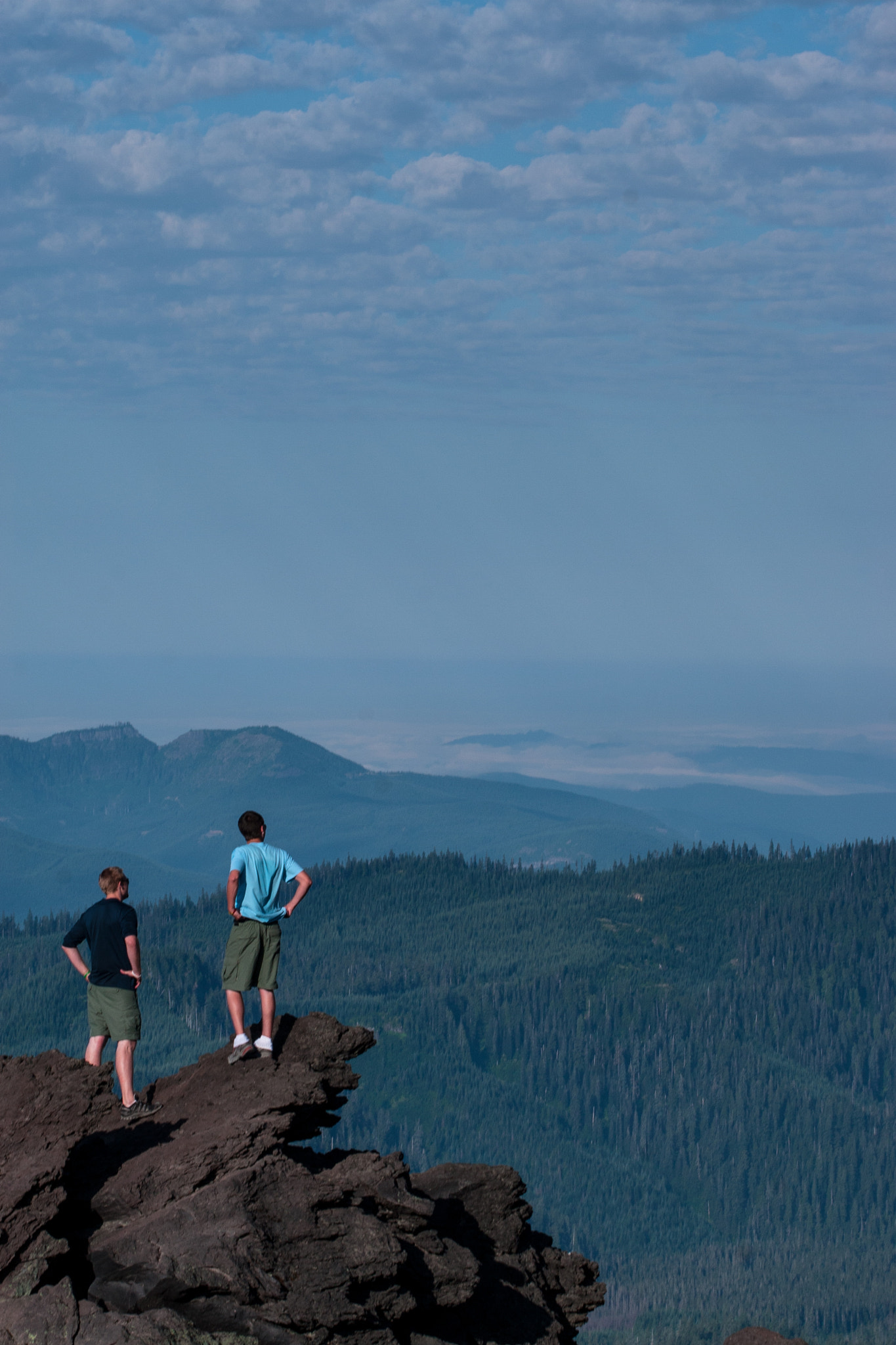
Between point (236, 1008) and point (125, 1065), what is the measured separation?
3751 mm

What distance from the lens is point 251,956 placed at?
45.2 metres

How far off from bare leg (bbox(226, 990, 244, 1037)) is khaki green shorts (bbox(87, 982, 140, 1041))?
2840 mm

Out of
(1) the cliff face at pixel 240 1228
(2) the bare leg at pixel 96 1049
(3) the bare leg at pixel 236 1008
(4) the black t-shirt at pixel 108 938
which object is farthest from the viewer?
(3) the bare leg at pixel 236 1008

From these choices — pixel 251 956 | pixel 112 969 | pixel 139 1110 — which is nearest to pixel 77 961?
pixel 112 969

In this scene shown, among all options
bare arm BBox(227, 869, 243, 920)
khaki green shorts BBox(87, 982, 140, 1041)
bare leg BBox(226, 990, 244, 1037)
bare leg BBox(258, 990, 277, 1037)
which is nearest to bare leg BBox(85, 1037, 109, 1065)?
khaki green shorts BBox(87, 982, 140, 1041)

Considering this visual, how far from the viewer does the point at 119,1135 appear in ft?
150

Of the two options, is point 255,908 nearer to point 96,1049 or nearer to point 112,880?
point 112,880

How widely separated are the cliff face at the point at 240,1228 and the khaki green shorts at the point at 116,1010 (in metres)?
1.27

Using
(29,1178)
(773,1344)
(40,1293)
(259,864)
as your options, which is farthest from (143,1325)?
(773,1344)

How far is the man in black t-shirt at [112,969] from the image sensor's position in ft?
140

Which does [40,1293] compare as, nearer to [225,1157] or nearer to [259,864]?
[225,1157]

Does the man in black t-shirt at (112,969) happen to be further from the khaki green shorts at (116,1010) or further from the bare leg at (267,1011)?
the bare leg at (267,1011)

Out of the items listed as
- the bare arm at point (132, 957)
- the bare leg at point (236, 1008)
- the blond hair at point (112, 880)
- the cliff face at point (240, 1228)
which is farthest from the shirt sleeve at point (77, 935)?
the bare leg at point (236, 1008)

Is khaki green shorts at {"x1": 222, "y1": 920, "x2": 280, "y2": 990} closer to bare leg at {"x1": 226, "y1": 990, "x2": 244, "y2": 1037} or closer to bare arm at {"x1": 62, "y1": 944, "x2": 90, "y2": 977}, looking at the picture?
bare leg at {"x1": 226, "y1": 990, "x2": 244, "y2": 1037}
